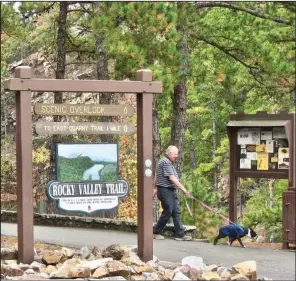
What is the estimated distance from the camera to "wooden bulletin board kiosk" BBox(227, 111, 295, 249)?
9.95m

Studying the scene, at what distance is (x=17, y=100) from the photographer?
8586 millimetres

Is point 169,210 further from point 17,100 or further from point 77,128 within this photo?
point 17,100

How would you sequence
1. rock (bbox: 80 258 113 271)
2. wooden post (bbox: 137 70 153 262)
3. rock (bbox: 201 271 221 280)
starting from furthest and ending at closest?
wooden post (bbox: 137 70 153 262) → rock (bbox: 80 258 113 271) → rock (bbox: 201 271 221 280)

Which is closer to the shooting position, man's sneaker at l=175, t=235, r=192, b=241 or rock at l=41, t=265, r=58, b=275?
rock at l=41, t=265, r=58, b=275

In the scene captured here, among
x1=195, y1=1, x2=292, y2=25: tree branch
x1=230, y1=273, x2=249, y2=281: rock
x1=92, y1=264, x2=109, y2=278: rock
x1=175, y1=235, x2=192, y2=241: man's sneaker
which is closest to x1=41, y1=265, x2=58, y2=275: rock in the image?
x1=92, y1=264, x2=109, y2=278: rock

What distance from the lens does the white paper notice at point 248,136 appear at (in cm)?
1093

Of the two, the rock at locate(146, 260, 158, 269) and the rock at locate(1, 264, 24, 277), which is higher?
the rock at locate(1, 264, 24, 277)

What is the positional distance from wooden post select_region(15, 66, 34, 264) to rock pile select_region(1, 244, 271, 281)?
10.0 inches

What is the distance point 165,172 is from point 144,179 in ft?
4.76

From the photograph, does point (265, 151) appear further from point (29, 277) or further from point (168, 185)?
point (29, 277)

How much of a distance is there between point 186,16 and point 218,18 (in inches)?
154

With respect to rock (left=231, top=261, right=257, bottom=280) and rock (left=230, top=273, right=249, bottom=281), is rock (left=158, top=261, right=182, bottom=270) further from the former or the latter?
rock (left=230, top=273, right=249, bottom=281)

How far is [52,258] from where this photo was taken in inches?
340

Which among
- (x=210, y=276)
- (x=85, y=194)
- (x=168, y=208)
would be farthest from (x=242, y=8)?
(x=210, y=276)
